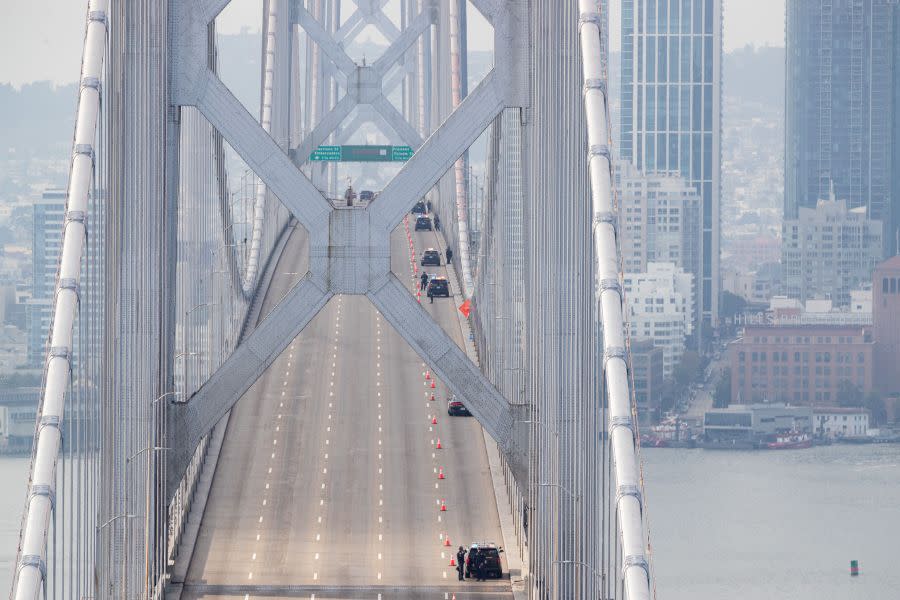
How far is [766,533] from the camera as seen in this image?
105000mm

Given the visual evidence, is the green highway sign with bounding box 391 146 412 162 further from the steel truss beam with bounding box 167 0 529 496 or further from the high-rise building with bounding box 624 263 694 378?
the high-rise building with bounding box 624 263 694 378

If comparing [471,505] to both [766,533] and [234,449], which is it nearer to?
[234,449]

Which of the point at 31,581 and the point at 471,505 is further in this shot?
the point at 471,505

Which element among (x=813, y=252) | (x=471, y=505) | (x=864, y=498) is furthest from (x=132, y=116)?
(x=813, y=252)

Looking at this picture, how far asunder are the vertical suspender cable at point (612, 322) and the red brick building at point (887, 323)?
13287 centimetres

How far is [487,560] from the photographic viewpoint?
25438 mm

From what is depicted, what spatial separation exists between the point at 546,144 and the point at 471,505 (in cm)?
738

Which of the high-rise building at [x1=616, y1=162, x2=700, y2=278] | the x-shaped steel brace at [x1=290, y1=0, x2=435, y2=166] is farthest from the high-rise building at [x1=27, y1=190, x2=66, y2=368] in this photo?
the high-rise building at [x1=616, y1=162, x2=700, y2=278]

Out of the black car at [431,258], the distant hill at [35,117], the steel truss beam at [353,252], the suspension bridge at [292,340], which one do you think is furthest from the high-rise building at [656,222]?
the steel truss beam at [353,252]

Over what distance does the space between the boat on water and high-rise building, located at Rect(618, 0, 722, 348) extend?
192 ft

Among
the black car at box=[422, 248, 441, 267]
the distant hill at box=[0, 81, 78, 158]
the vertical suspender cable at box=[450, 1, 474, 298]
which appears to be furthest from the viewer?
the distant hill at box=[0, 81, 78, 158]

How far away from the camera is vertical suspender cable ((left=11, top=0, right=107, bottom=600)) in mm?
14648

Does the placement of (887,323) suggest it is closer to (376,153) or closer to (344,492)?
(376,153)

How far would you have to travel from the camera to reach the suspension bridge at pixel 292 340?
19.8 m
